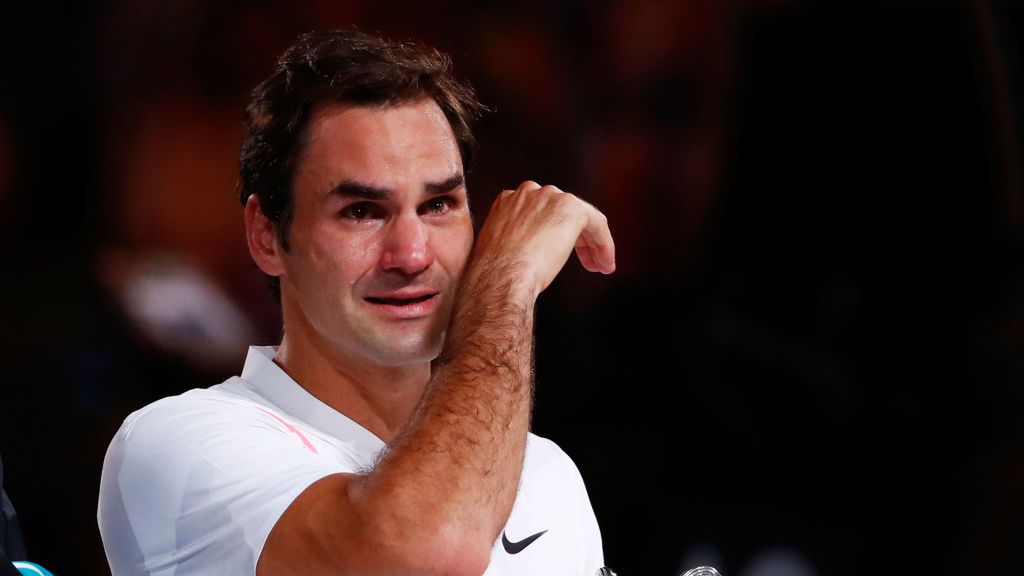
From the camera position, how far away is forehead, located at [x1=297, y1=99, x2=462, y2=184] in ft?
6.72

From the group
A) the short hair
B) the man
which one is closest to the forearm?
the man

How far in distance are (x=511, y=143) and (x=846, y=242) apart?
117 cm

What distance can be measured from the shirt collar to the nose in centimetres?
35

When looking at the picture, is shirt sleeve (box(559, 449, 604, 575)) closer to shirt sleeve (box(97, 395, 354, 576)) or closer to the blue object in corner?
shirt sleeve (box(97, 395, 354, 576))

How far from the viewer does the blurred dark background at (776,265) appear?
318 centimetres

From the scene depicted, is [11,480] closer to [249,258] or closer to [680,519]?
[249,258]

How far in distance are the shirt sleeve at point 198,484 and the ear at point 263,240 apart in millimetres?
363

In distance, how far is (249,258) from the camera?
2715 millimetres

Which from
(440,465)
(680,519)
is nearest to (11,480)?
(440,465)

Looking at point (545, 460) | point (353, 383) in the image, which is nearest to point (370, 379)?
point (353, 383)

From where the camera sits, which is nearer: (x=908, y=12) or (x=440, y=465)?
(x=440, y=465)

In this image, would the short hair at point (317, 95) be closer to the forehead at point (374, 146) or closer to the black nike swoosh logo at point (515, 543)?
the forehead at point (374, 146)

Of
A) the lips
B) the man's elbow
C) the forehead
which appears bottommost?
the man's elbow

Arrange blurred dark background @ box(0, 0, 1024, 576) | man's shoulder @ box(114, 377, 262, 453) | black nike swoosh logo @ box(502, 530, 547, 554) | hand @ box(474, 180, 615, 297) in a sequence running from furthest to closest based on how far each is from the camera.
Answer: blurred dark background @ box(0, 0, 1024, 576) → black nike swoosh logo @ box(502, 530, 547, 554) → hand @ box(474, 180, 615, 297) → man's shoulder @ box(114, 377, 262, 453)
